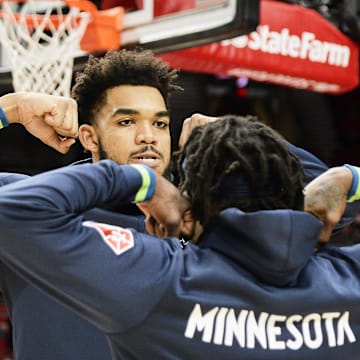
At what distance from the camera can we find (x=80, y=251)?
1.50 metres

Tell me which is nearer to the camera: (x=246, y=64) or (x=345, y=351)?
(x=345, y=351)

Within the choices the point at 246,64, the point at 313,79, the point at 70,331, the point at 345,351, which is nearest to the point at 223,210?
the point at 345,351

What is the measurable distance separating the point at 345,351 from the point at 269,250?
0.28 meters

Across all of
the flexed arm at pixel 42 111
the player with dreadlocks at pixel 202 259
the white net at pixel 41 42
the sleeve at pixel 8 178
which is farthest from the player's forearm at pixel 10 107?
the white net at pixel 41 42

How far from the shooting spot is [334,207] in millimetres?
1737

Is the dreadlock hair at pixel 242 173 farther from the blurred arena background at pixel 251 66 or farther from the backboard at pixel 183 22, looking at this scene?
the backboard at pixel 183 22

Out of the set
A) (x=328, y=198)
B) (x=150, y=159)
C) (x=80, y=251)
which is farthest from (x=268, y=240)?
(x=150, y=159)

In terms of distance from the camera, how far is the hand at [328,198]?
68.5 inches

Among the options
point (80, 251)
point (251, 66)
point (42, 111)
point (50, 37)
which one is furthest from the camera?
point (251, 66)

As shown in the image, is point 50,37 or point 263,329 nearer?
point 263,329

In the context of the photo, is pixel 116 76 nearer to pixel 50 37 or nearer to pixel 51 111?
pixel 51 111

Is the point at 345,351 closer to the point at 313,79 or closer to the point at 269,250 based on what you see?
the point at 269,250

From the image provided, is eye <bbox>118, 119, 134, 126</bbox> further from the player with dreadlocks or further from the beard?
the player with dreadlocks

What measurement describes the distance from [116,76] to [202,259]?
101cm
